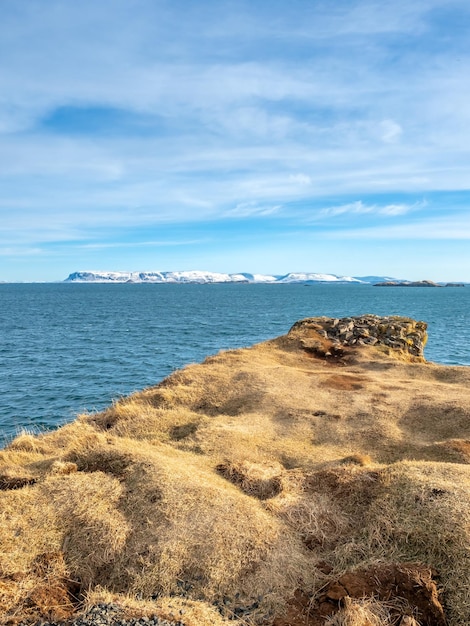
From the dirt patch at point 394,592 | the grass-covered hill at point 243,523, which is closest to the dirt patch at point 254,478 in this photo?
the grass-covered hill at point 243,523

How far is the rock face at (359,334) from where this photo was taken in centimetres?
3438

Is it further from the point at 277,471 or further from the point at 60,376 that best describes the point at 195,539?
the point at 60,376

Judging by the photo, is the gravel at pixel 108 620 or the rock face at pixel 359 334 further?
the rock face at pixel 359 334

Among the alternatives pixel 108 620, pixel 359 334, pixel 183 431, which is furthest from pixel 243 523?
pixel 359 334

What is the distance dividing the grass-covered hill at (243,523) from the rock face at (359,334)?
14774 millimetres

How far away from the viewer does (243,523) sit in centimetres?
1088

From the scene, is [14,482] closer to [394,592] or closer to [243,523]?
[243,523]

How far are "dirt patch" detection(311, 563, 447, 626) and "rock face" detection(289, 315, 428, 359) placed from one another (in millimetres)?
24554

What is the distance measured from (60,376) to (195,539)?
36294 millimetres

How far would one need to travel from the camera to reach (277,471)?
14.6 metres

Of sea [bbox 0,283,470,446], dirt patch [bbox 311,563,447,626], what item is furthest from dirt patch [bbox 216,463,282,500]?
sea [bbox 0,283,470,446]

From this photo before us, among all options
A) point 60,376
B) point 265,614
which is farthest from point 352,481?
point 60,376

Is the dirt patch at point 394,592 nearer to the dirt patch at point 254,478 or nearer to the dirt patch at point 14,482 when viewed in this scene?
the dirt patch at point 254,478

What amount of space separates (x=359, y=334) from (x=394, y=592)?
2852 centimetres
